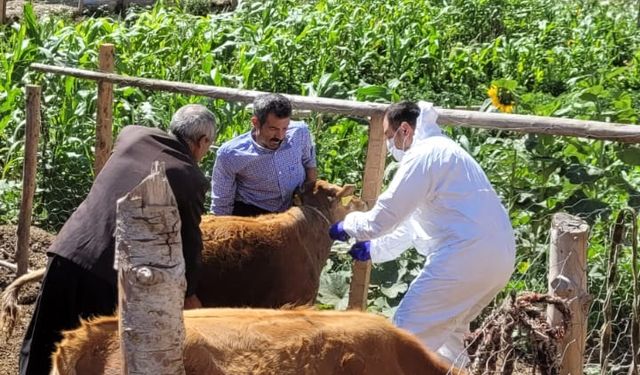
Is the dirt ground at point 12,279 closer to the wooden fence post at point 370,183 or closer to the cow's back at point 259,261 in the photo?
the cow's back at point 259,261

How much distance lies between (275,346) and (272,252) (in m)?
1.93

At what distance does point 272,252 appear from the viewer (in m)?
6.06

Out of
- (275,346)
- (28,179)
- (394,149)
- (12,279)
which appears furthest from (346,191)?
(12,279)

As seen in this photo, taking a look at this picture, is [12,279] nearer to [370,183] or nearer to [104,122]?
[104,122]

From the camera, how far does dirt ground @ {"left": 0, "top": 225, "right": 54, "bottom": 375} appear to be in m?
6.81

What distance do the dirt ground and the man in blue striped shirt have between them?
1370 mm

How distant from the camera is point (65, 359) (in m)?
4.03

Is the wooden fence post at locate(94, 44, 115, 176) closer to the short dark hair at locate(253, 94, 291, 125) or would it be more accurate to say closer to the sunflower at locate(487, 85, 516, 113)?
the short dark hair at locate(253, 94, 291, 125)

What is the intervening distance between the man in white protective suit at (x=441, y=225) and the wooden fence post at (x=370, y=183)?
1.70 ft

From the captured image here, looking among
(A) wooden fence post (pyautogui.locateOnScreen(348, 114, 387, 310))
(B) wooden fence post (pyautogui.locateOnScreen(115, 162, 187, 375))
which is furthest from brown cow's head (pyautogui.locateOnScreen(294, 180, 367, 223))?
(B) wooden fence post (pyautogui.locateOnScreen(115, 162, 187, 375))

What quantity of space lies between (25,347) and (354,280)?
2.06 meters

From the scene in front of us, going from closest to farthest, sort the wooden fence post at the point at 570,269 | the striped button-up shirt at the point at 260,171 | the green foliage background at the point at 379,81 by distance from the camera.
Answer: the wooden fence post at the point at 570,269
the striped button-up shirt at the point at 260,171
the green foliage background at the point at 379,81

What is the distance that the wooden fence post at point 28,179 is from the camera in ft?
25.6

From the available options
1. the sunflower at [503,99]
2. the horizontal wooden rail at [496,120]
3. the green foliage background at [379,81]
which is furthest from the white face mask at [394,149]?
the sunflower at [503,99]
